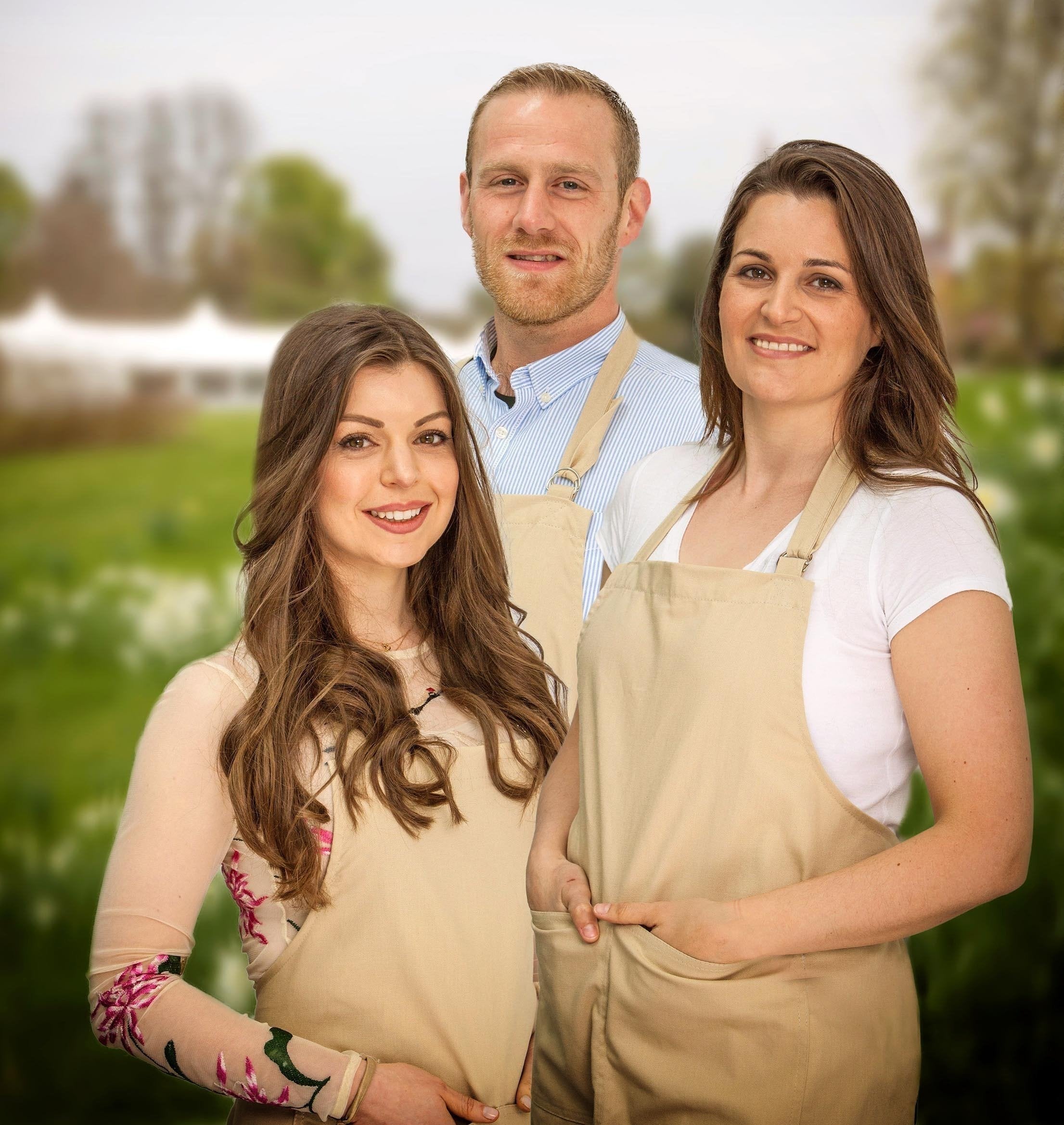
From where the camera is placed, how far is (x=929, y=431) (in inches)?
60.6

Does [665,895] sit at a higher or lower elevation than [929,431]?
lower

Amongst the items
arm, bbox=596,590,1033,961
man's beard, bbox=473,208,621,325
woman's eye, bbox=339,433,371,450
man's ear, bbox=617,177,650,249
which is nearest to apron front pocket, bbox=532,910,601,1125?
arm, bbox=596,590,1033,961

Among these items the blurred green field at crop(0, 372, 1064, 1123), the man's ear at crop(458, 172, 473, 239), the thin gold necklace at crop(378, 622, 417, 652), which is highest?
the man's ear at crop(458, 172, 473, 239)

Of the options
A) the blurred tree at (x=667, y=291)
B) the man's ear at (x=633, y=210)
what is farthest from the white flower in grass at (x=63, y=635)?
the man's ear at (x=633, y=210)

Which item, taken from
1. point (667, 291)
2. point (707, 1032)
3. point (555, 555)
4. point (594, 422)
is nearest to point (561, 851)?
point (707, 1032)

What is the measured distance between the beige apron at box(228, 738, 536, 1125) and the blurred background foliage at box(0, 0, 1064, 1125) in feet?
5.05

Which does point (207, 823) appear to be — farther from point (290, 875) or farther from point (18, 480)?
point (18, 480)

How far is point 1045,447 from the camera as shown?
10.4 feet

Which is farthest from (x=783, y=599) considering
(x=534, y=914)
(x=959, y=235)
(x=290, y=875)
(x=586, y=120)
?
(x=959, y=235)

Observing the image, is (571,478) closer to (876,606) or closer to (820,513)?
(820,513)

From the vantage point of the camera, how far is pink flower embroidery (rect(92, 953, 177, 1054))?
4.65 feet

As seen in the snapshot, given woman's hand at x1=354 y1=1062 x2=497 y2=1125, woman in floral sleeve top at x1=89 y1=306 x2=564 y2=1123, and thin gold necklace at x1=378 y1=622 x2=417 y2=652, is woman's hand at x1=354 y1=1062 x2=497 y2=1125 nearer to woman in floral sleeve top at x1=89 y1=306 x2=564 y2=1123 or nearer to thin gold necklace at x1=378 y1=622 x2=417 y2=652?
woman in floral sleeve top at x1=89 y1=306 x2=564 y2=1123

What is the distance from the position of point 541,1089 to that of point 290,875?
0.45m

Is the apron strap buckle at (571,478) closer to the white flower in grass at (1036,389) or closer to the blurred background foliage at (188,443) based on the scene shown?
the blurred background foliage at (188,443)
